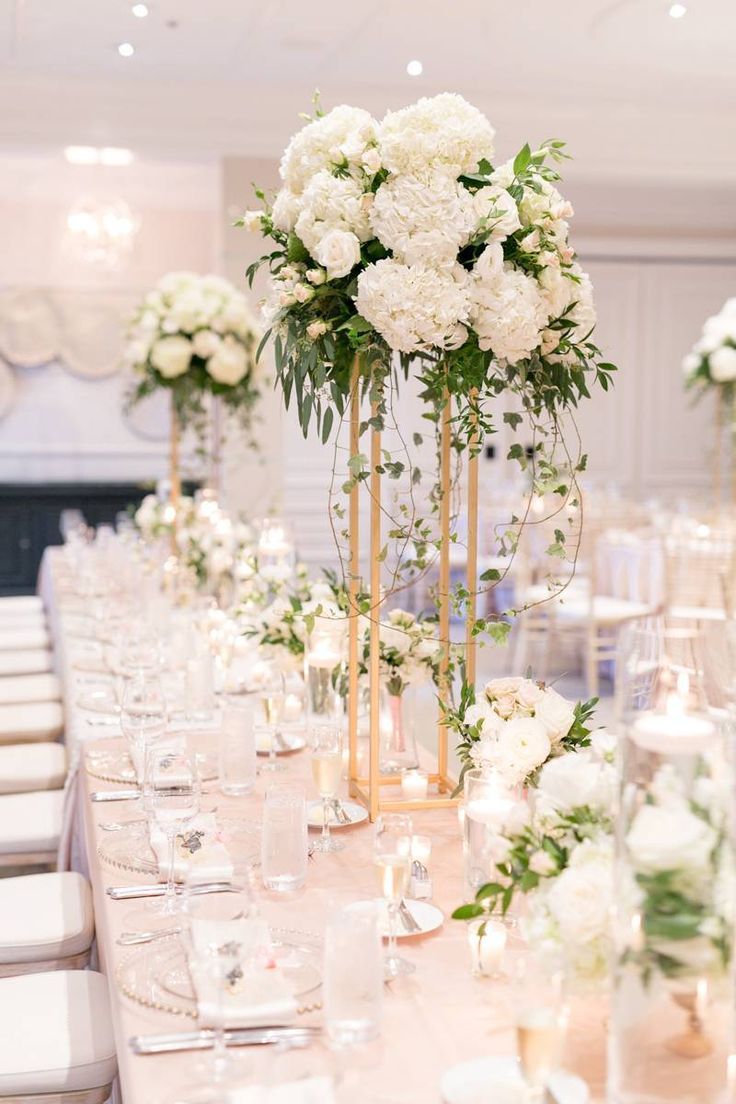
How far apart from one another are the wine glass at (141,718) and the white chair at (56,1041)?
36 centimetres

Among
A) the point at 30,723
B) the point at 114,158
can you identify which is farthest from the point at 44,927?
the point at 114,158

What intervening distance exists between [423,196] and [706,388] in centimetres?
760

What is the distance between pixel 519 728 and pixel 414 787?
0.55 metres

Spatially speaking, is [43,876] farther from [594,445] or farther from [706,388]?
[594,445]

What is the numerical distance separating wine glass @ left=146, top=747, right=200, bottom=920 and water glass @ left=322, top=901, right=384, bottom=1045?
487 mm

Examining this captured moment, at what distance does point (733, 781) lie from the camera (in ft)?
3.82

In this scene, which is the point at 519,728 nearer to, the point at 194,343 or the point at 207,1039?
the point at 207,1039

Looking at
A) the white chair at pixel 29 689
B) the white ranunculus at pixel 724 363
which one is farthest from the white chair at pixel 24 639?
the white ranunculus at pixel 724 363

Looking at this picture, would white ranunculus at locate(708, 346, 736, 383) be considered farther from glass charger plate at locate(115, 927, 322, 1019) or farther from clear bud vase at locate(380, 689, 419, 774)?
glass charger plate at locate(115, 927, 322, 1019)

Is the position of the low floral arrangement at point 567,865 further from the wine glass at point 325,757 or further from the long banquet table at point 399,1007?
the wine glass at point 325,757

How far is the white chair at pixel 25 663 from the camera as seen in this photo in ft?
17.5

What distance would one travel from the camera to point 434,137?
6.40 ft

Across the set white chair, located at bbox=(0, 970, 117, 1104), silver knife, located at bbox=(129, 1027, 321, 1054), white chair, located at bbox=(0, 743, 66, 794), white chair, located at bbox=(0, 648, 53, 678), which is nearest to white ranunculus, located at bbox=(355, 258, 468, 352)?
silver knife, located at bbox=(129, 1027, 321, 1054)

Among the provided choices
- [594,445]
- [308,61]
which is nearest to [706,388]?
[594,445]
